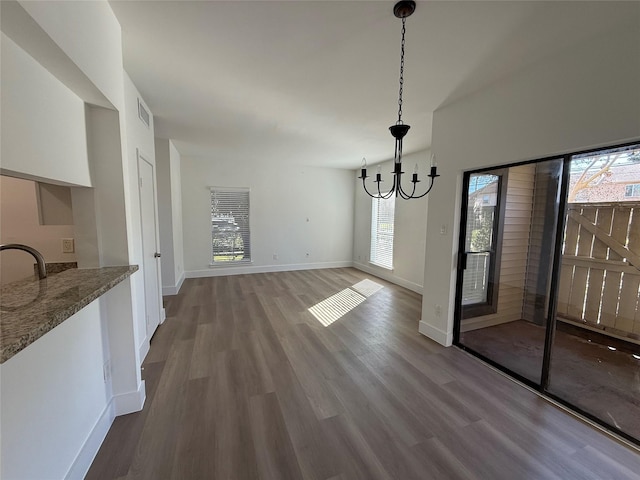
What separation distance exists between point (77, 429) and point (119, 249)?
1055 millimetres

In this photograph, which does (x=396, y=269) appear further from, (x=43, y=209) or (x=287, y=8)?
(x=43, y=209)

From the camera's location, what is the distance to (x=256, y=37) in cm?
183

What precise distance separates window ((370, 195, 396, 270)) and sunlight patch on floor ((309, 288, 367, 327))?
1433 mm

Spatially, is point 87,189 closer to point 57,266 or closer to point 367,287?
point 57,266

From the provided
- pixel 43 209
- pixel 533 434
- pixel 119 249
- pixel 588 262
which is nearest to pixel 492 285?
pixel 588 262

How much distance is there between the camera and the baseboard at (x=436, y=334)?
Result: 2.98 metres

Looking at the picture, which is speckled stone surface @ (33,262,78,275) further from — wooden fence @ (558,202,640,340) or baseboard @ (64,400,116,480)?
wooden fence @ (558,202,640,340)

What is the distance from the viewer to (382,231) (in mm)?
6180

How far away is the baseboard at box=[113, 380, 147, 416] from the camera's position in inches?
75.7

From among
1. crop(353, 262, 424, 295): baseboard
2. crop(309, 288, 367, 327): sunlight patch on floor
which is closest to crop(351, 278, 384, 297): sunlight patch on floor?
crop(309, 288, 367, 327): sunlight patch on floor

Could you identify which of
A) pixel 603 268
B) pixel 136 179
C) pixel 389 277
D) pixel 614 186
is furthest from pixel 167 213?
pixel 603 268

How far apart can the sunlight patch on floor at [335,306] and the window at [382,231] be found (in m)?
1.43

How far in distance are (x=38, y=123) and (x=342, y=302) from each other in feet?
13.1

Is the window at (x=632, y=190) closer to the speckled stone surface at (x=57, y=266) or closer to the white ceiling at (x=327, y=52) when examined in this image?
the white ceiling at (x=327, y=52)
